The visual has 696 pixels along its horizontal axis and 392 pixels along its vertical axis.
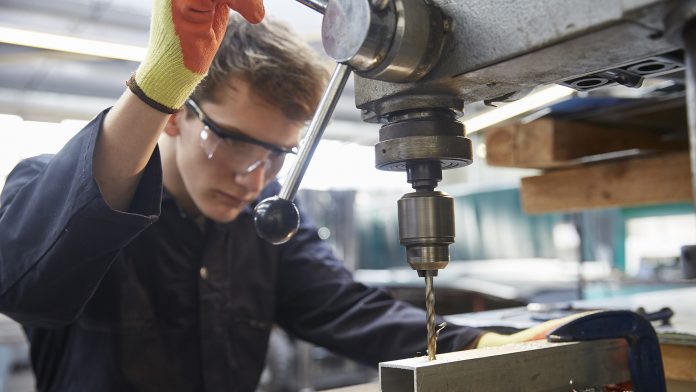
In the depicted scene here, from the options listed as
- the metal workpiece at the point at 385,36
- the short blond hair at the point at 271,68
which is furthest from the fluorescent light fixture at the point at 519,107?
the metal workpiece at the point at 385,36

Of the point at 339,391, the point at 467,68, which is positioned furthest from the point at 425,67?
the point at 339,391

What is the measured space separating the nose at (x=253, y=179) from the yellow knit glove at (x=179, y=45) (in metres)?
0.47

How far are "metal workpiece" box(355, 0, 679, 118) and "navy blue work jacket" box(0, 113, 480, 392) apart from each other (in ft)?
1.51

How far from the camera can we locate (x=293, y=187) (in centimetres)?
71

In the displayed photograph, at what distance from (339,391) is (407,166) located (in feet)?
1.72

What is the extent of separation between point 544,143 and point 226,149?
0.91 metres

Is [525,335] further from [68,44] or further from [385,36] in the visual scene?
[68,44]

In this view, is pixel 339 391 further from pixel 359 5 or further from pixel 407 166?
pixel 359 5

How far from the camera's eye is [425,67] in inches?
25.8

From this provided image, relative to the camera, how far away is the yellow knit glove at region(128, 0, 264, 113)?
0.72 m

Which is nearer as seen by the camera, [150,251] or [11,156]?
[150,251]

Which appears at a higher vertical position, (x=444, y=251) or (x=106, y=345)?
(x=444, y=251)

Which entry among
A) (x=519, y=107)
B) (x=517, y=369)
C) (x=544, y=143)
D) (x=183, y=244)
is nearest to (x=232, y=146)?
(x=183, y=244)

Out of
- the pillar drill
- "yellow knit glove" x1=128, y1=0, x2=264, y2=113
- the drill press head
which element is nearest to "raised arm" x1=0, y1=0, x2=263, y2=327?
"yellow knit glove" x1=128, y1=0, x2=264, y2=113
